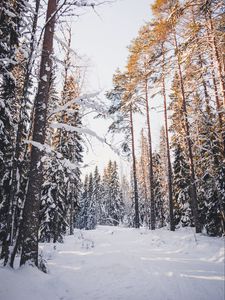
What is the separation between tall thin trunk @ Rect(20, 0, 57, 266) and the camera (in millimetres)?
5164

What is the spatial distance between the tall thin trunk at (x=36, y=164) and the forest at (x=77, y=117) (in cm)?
2

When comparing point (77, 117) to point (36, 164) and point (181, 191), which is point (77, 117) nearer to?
point (36, 164)

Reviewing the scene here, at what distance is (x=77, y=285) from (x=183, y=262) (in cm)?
248

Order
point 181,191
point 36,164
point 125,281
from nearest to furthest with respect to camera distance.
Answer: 1. point 125,281
2. point 36,164
3. point 181,191

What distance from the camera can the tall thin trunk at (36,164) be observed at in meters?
5.16

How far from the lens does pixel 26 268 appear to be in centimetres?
485

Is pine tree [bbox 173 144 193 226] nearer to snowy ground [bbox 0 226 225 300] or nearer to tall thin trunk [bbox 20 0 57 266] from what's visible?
snowy ground [bbox 0 226 225 300]

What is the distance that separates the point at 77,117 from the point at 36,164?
3137 millimetres

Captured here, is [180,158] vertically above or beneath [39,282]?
above

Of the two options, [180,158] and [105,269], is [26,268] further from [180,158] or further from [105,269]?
[180,158]

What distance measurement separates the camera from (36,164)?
5.70 meters

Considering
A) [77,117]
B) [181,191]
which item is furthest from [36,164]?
[181,191]

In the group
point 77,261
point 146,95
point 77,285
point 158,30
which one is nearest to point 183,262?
point 77,285

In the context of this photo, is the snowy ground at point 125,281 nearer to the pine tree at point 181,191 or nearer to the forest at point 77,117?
the forest at point 77,117
